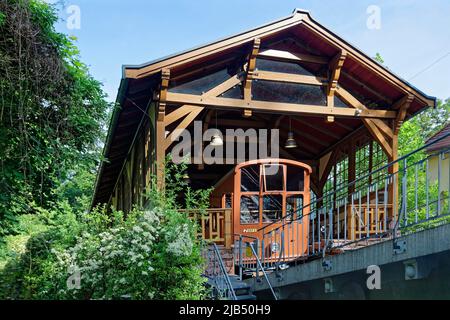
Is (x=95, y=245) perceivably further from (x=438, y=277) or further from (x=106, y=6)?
(x=438, y=277)

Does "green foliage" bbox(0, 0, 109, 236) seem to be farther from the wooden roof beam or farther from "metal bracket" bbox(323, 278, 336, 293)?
"metal bracket" bbox(323, 278, 336, 293)

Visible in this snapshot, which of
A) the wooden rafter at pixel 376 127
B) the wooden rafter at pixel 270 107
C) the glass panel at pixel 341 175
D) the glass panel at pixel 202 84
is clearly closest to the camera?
the wooden rafter at pixel 270 107

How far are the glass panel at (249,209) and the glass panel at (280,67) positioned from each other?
290cm

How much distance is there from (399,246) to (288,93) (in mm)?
5401

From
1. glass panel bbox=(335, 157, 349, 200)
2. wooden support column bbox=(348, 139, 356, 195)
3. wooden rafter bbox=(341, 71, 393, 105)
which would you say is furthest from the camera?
glass panel bbox=(335, 157, 349, 200)

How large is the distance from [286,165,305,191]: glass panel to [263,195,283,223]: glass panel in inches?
18.2

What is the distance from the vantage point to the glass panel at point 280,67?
9.72 m

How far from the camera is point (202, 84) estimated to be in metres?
9.23

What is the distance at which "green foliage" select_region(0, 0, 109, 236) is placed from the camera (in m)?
7.29

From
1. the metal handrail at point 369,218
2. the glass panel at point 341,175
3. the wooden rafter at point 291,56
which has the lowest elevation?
the metal handrail at point 369,218

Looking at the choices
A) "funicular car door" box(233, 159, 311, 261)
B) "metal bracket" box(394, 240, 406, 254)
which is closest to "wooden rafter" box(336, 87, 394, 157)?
"funicular car door" box(233, 159, 311, 261)

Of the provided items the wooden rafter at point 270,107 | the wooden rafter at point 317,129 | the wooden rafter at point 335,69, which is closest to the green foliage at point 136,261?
the wooden rafter at point 270,107

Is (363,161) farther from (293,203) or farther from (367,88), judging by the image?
(293,203)

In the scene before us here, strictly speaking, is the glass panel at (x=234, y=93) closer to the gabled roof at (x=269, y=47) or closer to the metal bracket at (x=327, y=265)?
the gabled roof at (x=269, y=47)
